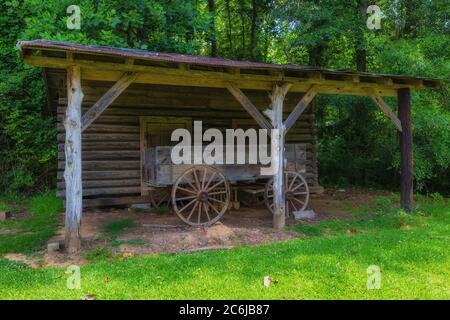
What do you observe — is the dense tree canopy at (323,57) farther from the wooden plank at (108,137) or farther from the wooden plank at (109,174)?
the wooden plank at (109,174)

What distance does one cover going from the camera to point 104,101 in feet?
22.0

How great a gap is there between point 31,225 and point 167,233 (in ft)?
10.8

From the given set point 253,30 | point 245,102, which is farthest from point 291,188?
point 253,30

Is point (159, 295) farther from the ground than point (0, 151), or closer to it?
closer to it

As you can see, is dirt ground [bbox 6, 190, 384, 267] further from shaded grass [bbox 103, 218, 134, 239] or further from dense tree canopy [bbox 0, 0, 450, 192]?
dense tree canopy [bbox 0, 0, 450, 192]

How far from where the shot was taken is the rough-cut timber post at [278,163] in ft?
26.6

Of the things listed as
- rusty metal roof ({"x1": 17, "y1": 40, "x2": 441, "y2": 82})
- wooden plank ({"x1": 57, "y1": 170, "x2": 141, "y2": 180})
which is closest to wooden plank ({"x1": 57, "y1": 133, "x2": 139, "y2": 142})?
wooden plank ({"x1": 57, "y1": 170, "x2": 141, "y2": 180})

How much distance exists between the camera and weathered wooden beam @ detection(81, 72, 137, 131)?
21.6 feet

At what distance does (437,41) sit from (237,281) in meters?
11.7

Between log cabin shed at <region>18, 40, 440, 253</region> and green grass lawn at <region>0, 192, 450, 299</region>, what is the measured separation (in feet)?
4.42

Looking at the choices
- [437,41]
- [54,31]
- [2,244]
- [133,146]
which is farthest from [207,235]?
[437,41]

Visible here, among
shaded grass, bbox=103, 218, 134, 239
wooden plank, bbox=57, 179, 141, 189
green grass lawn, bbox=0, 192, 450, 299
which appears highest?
wooden plank, bbox=57, 179, 141, 189

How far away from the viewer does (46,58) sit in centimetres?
615

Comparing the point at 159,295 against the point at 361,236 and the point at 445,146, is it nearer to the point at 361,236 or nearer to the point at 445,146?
the point at 361,236
